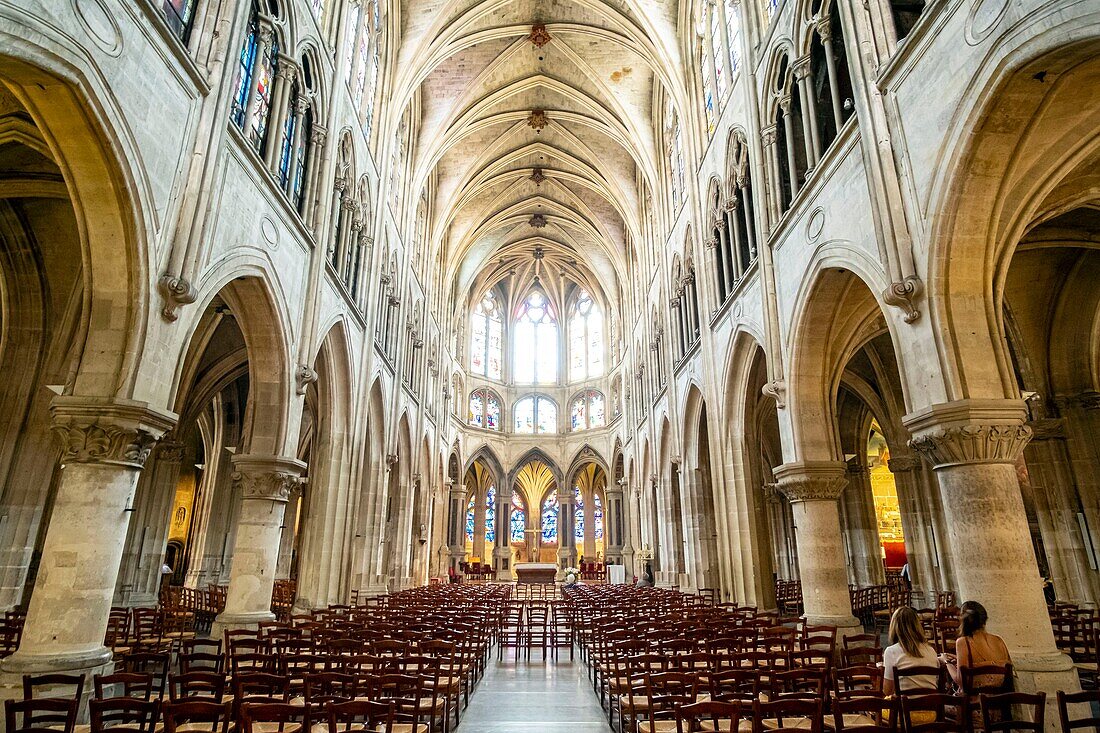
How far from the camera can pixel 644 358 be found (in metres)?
31.3

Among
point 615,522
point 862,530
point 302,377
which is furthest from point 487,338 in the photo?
point 302,377

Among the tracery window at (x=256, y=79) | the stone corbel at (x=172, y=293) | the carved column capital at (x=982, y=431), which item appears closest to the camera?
the carved column capital at (x=982, y=431)

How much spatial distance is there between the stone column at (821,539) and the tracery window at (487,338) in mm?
32910

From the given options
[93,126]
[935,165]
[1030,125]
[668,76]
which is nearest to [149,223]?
[93,126]

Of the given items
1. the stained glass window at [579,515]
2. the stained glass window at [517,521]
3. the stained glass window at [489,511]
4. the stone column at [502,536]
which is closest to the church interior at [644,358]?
the stone column at [502,536]

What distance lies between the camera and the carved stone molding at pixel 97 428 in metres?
7.45

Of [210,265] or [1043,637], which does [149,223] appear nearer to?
[210,265]

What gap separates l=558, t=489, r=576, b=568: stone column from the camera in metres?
42.4

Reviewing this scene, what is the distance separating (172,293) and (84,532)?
10.1 ft

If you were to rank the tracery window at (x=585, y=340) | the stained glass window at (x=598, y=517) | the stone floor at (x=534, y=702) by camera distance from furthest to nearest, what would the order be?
the stained glass window at (x=598, y=517)
the tracery window at (x=585, y=340)
the stone floor at (x=534, y=702)

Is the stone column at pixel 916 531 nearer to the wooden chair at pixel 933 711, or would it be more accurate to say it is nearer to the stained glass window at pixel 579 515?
the wooden chair at pixel 933 711

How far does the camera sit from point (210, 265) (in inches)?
382

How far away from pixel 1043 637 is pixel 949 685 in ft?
5.43

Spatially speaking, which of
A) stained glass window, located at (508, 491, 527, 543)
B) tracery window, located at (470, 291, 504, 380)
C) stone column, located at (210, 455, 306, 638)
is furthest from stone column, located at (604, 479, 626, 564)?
stone column, located at (210, 455, 306, 638)
